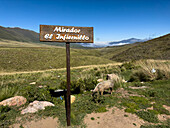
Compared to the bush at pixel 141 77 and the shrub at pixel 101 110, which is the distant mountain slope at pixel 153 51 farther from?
the shrub at pixel 101 110

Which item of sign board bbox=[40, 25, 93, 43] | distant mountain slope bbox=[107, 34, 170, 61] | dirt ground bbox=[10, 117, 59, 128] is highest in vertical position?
distant mountain slope bbox=[107, 34, 170, 61]

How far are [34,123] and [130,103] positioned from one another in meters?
4.03

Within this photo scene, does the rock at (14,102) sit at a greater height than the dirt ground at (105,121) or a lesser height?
greater

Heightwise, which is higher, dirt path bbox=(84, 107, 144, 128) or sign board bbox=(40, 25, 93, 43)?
sign board bbox=(40, 25, 93, 43)

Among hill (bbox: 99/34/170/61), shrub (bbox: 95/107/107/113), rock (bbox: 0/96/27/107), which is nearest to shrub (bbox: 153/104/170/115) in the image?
shrub (bbox: 95/107/107/113)

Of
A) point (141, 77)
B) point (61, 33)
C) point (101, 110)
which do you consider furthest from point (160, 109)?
point (141, 77)

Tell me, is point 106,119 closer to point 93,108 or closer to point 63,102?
point 93,108

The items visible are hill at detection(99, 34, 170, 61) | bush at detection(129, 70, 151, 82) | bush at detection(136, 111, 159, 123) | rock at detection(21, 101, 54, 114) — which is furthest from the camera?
hill at detection(99, 34, 170, 61)

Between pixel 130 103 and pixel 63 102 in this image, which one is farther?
pixel 63 102

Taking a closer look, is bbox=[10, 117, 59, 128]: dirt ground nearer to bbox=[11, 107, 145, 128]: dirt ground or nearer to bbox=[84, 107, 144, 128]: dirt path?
bbox=[11, 107, 145, 128]: dirt ground

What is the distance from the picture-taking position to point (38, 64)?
41.5 m

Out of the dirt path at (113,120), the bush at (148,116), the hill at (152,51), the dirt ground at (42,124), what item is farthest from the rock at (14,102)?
the hill at (152,51)

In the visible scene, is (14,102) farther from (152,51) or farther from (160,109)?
(152,51)

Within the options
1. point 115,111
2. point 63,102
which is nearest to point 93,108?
point 115,111
